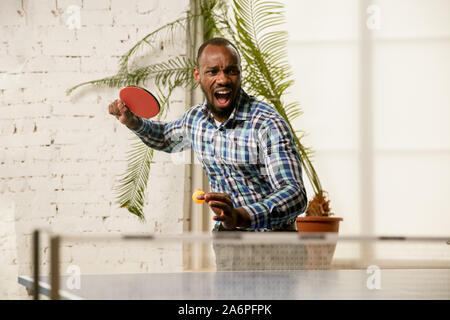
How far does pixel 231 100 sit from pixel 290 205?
572mm

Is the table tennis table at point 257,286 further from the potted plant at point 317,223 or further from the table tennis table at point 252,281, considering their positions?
the potted plant at point 317,223

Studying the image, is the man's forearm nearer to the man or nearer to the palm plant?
the man

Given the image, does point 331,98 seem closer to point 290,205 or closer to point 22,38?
point 22,38

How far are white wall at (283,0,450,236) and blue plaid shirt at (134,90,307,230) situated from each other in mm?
2365

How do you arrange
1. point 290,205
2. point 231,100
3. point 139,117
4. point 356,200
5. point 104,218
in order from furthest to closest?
point 356,200
point 104,218
point 139,117
point 231,100
point 290,205

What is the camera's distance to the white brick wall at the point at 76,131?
4.34m

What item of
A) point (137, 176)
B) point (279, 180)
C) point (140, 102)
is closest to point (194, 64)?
point (137, 176)

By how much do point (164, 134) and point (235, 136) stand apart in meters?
0.47

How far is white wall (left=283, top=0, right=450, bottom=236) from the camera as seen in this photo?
191 inches

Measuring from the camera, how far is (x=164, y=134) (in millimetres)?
2754

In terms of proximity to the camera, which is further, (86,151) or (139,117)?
(86,151)
